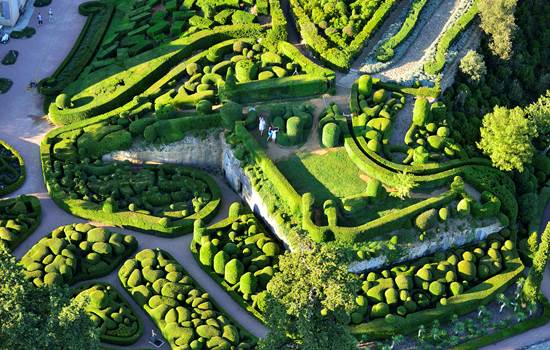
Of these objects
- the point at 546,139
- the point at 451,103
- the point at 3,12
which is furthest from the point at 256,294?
the point at 3,12

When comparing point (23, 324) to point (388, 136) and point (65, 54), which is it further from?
point (65, 54)

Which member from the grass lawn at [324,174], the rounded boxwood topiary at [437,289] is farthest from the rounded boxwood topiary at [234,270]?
the rounded boxwood topiary at [437,289]

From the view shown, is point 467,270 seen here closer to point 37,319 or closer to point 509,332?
point 509,332

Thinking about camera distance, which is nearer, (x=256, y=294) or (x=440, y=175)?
(x=256, y=294)

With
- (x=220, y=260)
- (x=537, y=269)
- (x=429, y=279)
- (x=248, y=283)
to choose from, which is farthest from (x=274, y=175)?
(x=537, y=269)

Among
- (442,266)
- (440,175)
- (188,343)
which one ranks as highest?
(440,175)

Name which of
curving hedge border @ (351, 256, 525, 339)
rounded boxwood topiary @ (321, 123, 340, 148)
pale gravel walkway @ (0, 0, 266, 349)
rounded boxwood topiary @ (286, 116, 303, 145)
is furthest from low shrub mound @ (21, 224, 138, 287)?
curving hedge border @ (351, 256, 525, 339)
